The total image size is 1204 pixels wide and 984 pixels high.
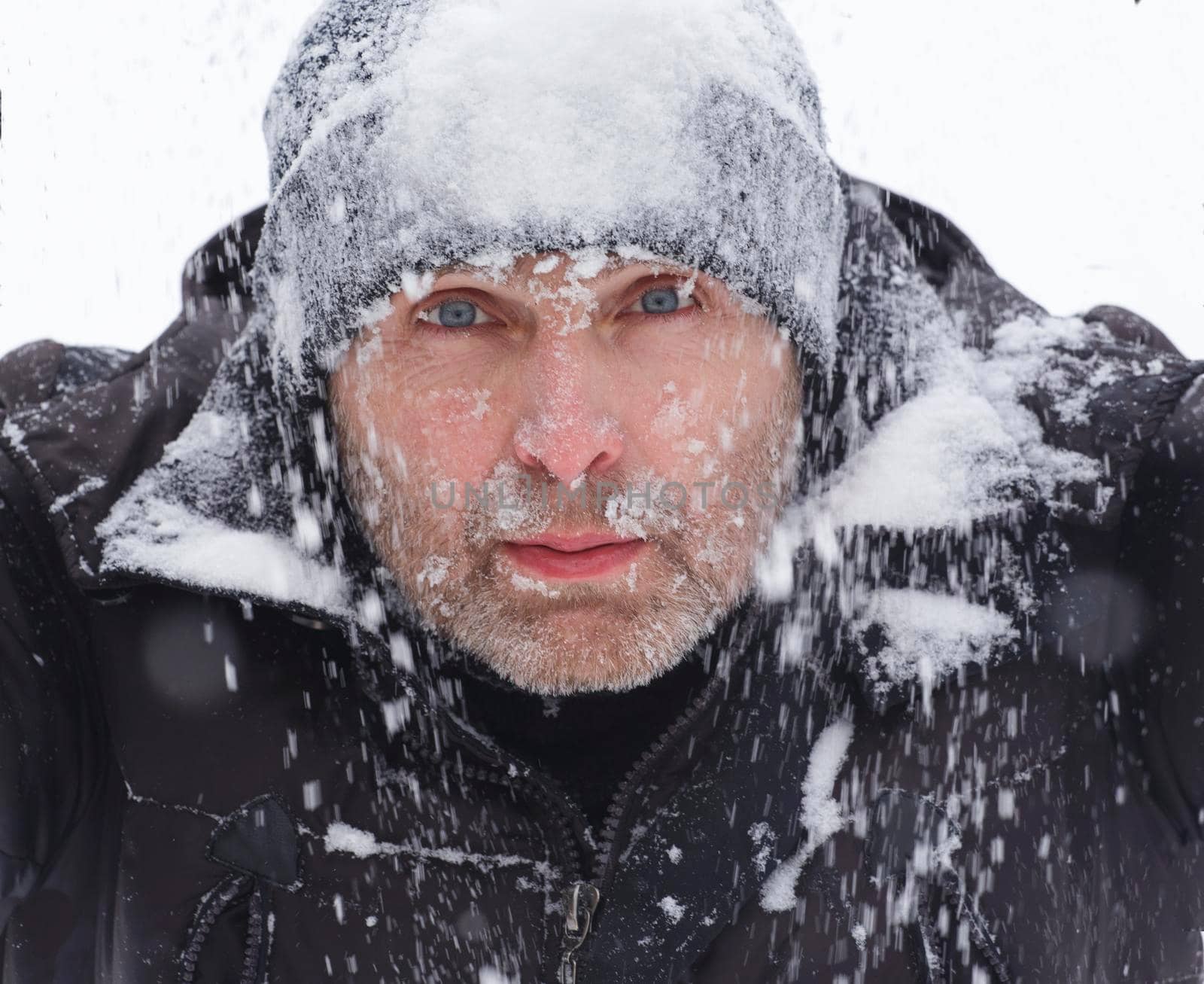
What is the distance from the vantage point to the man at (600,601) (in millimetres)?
1675

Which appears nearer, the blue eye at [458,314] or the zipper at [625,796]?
the zipper at [625,796]

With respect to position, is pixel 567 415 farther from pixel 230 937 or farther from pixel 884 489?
pixel 230 937

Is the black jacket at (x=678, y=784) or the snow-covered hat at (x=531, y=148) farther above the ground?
the snow-covered hat at (x=531, y=148)

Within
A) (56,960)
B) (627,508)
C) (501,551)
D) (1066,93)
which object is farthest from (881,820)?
(1066,93)

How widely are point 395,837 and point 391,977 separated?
24 centimetres

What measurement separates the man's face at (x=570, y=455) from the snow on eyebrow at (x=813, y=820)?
1.03ft

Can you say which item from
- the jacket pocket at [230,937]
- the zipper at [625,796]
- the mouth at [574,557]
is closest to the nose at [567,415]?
the mouth at [574,557]

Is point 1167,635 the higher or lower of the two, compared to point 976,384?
lower

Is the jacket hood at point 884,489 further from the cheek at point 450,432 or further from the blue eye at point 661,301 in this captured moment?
the blue eye at point 661,301

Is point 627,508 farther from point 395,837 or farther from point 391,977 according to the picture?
point 391,977

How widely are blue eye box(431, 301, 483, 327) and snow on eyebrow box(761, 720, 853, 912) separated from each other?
99cm

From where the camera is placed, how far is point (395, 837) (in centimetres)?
176

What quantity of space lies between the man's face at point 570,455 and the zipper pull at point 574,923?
0.35 meters

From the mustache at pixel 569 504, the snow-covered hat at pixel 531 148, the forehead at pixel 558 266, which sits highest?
the snow-covered hat at pixel 531 148
